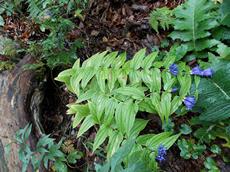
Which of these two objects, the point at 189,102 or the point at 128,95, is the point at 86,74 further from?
the point at 189,102

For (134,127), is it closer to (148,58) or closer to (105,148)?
(105,148)

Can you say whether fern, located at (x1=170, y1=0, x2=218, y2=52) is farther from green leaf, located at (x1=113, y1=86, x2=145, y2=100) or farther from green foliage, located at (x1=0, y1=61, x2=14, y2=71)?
green foliage, located at (x1=0, y1=61, x2=14, y2=71)

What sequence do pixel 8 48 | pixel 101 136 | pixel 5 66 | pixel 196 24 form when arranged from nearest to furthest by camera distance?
pixel 101 136 → pixel 196 24 → pixel 5 66 → pixel 8 48

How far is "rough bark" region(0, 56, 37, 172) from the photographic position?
318cm

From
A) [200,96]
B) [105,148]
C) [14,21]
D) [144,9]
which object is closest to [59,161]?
[105,148]

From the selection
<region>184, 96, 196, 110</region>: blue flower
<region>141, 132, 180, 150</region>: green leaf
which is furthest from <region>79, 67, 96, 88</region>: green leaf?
<region>184, 96, 196, 110</region>: blue flower

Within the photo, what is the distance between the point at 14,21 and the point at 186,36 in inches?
100

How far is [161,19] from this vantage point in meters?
3.62

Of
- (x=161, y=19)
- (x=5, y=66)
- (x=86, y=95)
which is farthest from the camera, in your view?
(x=5, y=66)

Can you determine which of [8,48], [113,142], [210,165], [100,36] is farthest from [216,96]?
[8,48]

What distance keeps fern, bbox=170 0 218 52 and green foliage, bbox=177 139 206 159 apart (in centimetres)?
94

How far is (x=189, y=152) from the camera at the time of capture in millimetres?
2908

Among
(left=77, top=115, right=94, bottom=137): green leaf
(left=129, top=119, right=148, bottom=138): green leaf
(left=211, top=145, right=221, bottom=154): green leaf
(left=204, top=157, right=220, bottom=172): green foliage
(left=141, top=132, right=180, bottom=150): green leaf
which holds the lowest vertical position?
(left=204, top=157, right=220, bottom=172): green foliage

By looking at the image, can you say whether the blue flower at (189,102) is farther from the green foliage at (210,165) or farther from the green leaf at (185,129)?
the green foliage at (210,165)
